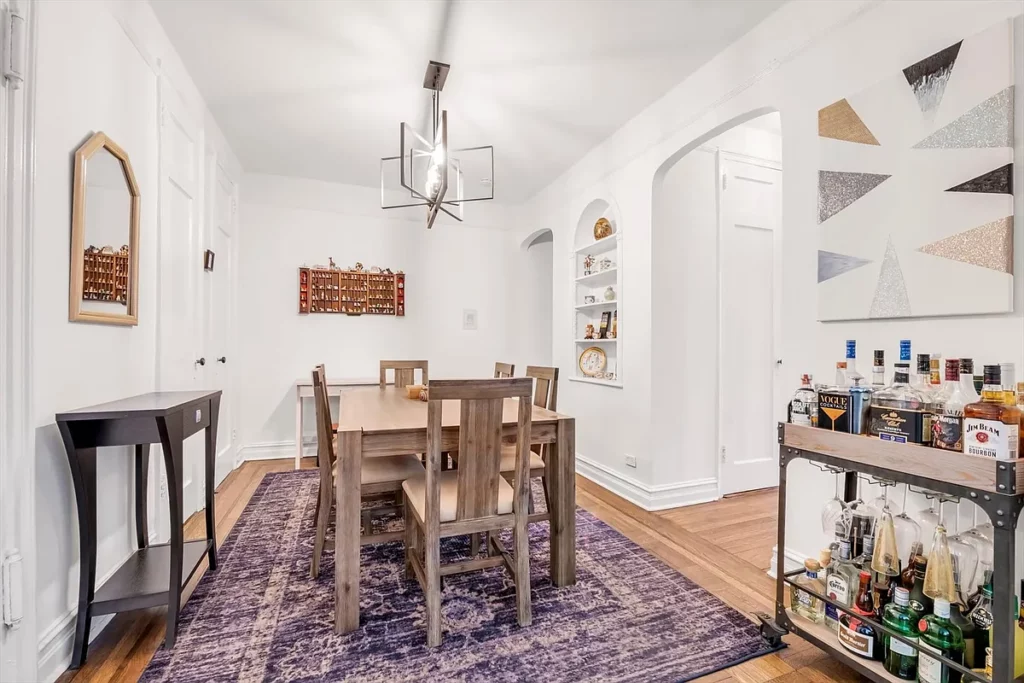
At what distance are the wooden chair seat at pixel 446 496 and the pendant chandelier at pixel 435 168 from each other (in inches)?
54.1

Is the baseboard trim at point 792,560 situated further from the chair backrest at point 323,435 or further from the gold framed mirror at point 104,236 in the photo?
the gold framed mirror at point 104,236

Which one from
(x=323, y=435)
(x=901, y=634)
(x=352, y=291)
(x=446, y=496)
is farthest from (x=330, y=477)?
(x=352, y=291)

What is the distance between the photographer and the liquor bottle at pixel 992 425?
116 centimetres

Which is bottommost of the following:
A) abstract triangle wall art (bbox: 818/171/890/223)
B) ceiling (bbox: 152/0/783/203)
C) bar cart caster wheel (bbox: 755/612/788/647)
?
bar cart caster wheel (bbox: 755/612/788/647)

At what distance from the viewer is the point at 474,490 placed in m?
1.73

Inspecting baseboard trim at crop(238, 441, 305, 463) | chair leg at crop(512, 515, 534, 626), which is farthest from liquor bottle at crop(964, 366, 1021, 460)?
baseboard trim at crop(238, 441, 305, 463)

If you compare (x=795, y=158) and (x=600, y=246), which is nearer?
(x=795, y=158)

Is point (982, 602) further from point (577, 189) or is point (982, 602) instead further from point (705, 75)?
point (577, 189)

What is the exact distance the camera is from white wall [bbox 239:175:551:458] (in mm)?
4363

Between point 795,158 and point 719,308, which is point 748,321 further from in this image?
point 795,158

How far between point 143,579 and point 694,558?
7.97 feet


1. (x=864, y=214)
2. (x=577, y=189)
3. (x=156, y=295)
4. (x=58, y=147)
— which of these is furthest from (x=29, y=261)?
(x=577, y=189)

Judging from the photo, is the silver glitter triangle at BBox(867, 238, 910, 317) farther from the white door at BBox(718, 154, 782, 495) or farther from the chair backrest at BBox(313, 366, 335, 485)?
the chair backrest at BBox(313, 366, 335, 485)

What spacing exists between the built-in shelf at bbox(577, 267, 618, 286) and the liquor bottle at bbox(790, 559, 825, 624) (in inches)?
92.9
